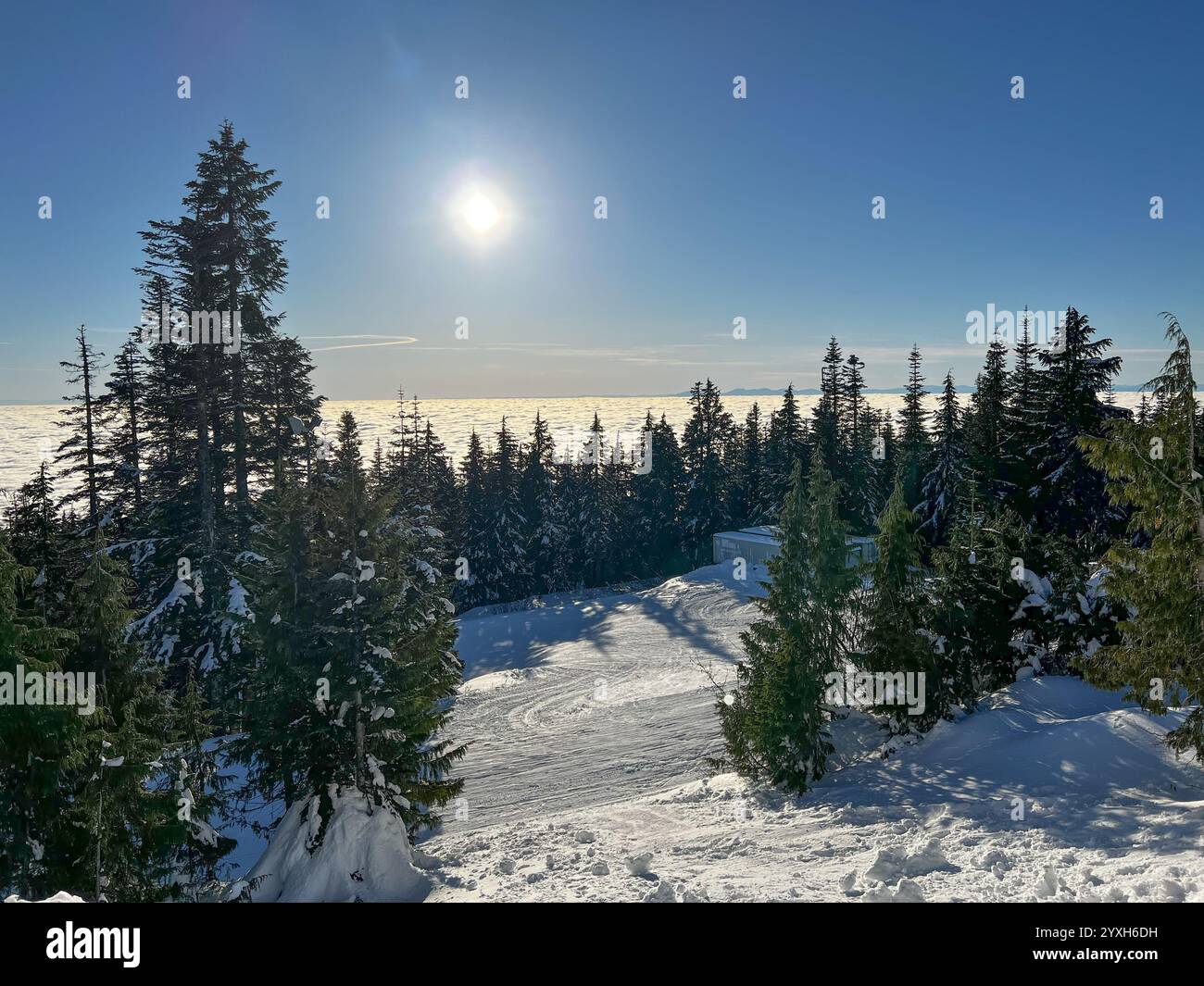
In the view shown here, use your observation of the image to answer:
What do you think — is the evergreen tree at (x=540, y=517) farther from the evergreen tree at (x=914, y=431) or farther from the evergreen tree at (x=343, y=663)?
the evergreen tree at (x=343, y=663)

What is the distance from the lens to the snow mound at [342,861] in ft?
44.0

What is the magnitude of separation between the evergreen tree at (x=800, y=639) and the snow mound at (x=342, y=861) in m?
8.84

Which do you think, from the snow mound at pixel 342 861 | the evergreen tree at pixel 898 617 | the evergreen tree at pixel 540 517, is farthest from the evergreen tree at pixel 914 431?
the snow mound at pixel 342 861

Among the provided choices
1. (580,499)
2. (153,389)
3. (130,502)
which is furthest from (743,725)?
(580,499)

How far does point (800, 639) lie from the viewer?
17.1m

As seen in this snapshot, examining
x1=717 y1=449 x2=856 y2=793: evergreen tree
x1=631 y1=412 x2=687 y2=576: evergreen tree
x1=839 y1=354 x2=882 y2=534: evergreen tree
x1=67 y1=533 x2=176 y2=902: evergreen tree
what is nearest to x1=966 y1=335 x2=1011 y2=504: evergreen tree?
x1=839 y1=354 x2=882 y2=534: evergreen tree

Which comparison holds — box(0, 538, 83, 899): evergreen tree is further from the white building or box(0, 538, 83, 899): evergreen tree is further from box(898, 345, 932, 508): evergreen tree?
box(898, 345, 932, 508): evergreen tree

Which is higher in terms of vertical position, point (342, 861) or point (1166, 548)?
point (1166, 548)

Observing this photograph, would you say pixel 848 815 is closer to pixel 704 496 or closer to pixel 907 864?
pixel 907 864

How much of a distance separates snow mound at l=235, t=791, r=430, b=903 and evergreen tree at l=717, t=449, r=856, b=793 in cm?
884

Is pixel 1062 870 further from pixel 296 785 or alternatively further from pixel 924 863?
pixel 296 785

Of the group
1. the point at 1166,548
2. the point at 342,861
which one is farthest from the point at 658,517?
the point at 1166,548

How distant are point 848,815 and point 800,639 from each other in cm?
409

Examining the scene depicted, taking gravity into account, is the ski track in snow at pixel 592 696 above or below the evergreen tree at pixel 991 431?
below
